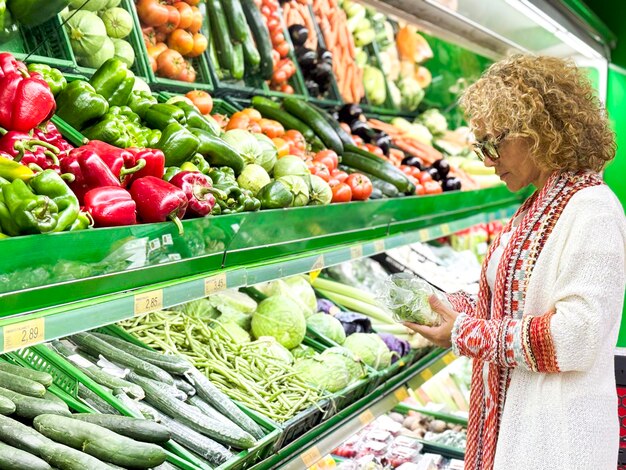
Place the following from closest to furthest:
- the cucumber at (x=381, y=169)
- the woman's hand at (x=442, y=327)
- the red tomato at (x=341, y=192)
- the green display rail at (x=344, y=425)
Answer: the woman's hand at (x=442, y=327), the green display rail at (x=344, y=425), the red tomato at (x=341, y=192), the cucumber at (x=381, y=169)

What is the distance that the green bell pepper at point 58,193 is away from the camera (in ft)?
5.80

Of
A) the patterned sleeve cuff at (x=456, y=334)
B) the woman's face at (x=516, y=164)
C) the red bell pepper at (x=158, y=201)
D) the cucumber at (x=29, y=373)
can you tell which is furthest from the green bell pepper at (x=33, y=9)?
the patterned sleeve cuff at (x=456, y=334)

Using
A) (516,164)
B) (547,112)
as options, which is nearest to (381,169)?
(516,164)

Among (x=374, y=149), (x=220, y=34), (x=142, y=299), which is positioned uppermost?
(x=220, y=34)

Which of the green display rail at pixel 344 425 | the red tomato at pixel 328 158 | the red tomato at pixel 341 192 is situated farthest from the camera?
the red tomato at pixel 328 158

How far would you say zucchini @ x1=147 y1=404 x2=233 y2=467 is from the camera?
2.31 metres

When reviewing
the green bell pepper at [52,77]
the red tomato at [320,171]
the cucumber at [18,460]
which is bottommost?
the cucumber at [18,460]

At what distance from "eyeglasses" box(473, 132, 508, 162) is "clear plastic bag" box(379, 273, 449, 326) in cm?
52

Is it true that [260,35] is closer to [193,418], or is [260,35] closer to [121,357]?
[121,357]

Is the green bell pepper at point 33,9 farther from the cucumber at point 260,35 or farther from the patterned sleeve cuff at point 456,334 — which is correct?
the cucumber at point 260,35

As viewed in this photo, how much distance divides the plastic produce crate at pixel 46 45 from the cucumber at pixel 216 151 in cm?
52

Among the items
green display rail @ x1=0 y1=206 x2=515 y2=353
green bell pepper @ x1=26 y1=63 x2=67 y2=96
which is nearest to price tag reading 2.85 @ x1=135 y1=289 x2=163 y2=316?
green display rail @ x1=0 y1=206 x2=515 y2=353

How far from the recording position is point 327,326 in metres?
3.63

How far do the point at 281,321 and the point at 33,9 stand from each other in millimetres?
1628
